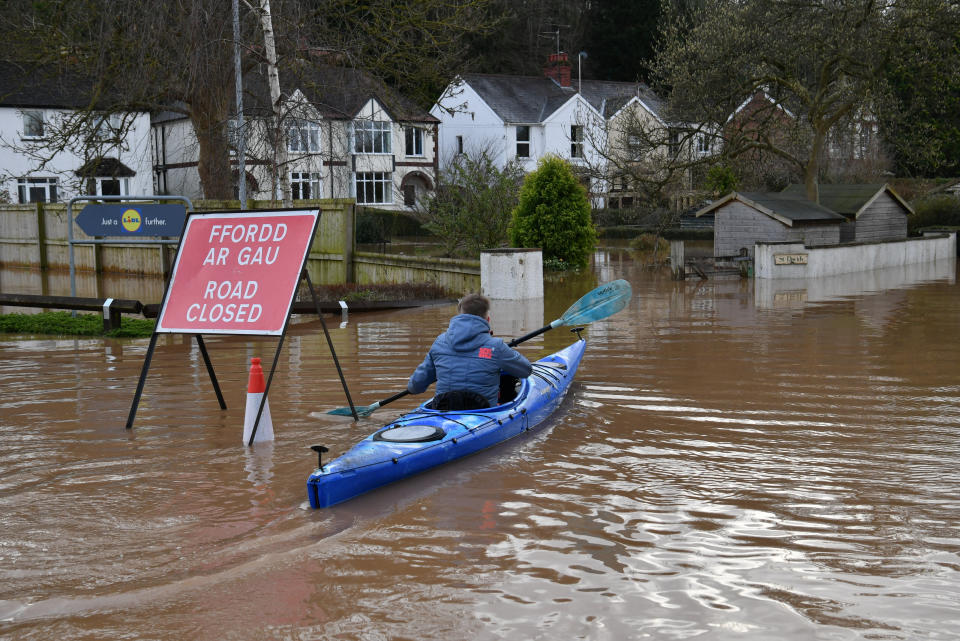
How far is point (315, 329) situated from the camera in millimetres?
16547

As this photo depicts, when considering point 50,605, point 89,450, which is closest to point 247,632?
point 50,605

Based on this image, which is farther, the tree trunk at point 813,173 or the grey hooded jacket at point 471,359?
the tree trunk at point 813,173

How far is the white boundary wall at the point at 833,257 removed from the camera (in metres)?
24.4

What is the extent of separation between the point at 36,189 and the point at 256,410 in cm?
4182

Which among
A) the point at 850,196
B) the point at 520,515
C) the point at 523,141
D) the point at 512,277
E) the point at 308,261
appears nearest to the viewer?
the point at 520,515

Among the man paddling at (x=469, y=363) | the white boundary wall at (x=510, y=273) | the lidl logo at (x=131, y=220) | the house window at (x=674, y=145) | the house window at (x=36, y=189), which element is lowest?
the man paddling at (x=469, y=363)

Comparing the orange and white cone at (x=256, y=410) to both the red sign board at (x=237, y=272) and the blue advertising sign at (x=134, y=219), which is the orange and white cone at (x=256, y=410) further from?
the blue advertising sign at (x=134, y=219)

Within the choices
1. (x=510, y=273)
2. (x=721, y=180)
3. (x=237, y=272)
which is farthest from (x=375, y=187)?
(x=237, y=272)

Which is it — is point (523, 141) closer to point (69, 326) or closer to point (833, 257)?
point (833, 257)

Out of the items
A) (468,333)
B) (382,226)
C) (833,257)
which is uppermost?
(382,226)

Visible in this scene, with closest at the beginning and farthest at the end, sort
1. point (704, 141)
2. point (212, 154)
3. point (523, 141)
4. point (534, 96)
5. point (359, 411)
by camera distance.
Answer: point (359, 411) → point (212, 154) → point (704, 141) → point (523, 141) → point (534, 96)

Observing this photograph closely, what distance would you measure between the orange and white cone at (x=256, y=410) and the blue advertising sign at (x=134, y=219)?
386 inches

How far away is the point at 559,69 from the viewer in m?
58.8

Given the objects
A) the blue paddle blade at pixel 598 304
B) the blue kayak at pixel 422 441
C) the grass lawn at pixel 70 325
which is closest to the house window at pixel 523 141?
the grass lawn at pixel 70 325
